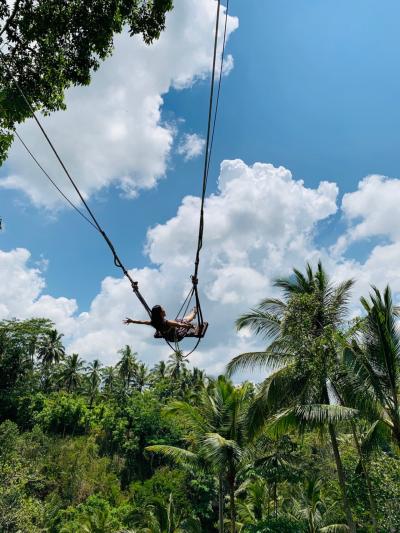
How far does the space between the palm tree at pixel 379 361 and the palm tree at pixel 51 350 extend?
47.9 metres

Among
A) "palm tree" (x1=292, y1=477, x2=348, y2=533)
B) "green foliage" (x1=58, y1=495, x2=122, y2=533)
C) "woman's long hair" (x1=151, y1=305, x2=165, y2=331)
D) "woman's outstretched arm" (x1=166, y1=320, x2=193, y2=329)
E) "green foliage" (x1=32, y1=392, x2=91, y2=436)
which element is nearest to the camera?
"woman's long hair" (x1=151, y1=305, x2=165, y2=331)

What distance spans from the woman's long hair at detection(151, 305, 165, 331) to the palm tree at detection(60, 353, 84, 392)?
47361 mm

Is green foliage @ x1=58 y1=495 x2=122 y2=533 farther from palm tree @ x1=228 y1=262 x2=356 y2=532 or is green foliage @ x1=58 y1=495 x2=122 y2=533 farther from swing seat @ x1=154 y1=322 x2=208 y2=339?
swing seat @ x1=154 y1=322 x2=208 y2=339

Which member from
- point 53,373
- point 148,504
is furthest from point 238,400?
point 53,373

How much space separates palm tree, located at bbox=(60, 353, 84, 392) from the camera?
172 ft

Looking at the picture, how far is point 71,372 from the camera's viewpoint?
173ft

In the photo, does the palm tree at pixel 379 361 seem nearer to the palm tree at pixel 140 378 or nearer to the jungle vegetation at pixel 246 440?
the jungle vegetation at pixel 246 440

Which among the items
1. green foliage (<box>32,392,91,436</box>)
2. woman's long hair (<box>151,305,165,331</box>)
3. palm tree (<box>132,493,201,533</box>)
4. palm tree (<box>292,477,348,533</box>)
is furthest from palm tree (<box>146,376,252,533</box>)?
green foliage (<box>32,392,91,436</box>)

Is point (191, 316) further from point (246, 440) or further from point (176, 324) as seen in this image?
point (246, 440)

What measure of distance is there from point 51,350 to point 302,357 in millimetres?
46938

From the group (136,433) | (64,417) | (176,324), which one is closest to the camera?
(176,324)

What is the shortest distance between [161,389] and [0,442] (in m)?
21.2

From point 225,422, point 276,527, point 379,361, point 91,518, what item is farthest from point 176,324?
point 91,518

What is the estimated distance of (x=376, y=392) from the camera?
10.5m
